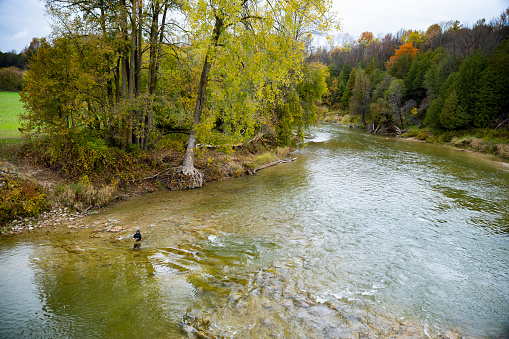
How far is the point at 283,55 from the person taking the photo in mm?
14883

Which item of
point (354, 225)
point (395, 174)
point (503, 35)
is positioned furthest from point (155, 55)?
point (503, 35)

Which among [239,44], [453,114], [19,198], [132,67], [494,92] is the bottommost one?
[19,198]

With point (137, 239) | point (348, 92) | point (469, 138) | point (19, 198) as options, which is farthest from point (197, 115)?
point (348, 92)

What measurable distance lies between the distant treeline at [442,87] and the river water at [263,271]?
24915 millimetres

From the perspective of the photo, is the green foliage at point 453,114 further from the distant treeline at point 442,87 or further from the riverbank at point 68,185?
the riverbank at point 68,185

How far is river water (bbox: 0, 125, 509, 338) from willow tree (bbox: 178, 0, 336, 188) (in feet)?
17.4

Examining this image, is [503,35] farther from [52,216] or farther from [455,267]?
[52,216]

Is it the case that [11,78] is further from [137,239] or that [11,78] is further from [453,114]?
[453,114]

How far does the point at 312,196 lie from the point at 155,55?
11.8 meters

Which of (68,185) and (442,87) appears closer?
(68,185)

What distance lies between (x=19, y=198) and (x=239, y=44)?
38.4ft

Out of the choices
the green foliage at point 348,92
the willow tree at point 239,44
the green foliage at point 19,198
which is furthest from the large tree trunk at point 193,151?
the green foliage at point 348,92

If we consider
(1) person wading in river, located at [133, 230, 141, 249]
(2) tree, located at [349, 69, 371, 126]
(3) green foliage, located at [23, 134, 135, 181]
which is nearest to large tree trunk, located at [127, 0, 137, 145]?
(3) green foliage, located at [23, 134, 135, 181]

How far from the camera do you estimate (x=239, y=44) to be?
46.2 feet
